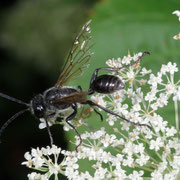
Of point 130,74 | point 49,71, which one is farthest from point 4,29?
point 130,74

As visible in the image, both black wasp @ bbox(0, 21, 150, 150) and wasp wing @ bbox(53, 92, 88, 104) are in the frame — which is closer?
wasp wing @ bbox(53, 92, 88, 104)

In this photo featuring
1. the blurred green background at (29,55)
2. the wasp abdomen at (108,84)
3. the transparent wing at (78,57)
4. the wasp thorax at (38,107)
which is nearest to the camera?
the wasp abdomen at (108,84)

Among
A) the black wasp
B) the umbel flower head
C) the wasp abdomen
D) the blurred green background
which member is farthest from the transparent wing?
the blurred green background

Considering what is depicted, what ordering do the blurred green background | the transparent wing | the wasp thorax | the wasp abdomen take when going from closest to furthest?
the wasp abdomen < the wasp thorax < the transparent wing < the blurred green background

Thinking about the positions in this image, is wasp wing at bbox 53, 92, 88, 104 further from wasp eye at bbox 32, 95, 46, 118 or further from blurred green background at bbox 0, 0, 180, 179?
blurred green background at bbox 0, 0, 180, 179

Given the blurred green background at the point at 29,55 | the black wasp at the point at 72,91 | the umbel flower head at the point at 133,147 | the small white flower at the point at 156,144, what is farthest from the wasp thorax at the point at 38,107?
the blurred green background at the point at 29,55

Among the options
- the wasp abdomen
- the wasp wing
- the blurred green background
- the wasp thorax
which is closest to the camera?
the wasp wing

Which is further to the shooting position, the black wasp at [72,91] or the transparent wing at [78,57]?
the transparent wing at [78,57]

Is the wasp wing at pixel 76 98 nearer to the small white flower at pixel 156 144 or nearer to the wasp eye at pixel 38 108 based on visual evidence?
the wasp eye at pixel 38 108

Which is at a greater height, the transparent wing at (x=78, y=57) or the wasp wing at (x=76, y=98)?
the transparent wing at (x=78, y=57)
